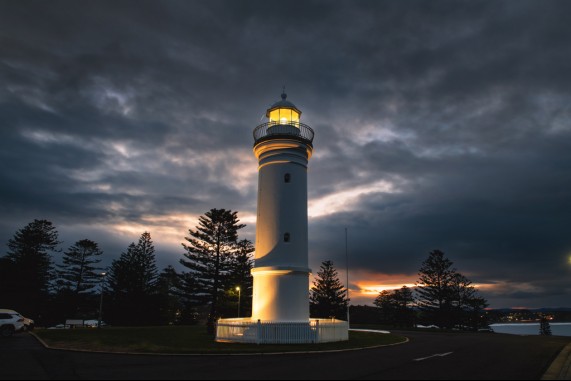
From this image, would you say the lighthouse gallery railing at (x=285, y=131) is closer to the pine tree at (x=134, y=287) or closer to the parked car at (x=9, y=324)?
the parked car at (x=9, y=324)

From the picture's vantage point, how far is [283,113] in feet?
76.5

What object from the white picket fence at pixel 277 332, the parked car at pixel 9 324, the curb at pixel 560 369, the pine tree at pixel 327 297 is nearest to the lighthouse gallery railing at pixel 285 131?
the white picket fence at pixel 277 332

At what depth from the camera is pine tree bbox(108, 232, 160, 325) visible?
5862 centimetres

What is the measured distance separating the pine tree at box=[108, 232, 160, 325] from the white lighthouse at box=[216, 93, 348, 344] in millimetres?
45070

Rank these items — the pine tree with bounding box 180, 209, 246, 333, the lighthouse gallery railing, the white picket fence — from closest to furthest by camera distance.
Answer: the white picket fence → the lighthouse gallery railing → the pine tree with bounding box 180, 209, 246, 333

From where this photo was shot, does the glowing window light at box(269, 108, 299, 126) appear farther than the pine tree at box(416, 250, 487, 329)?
No

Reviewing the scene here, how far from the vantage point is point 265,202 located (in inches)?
862

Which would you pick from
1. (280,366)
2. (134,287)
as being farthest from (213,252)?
(280,366)

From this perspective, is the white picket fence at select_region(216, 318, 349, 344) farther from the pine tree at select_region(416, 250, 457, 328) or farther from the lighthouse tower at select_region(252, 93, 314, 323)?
the pine tree at select_region(416, 250, 457, 328)

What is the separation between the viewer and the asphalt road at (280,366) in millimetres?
9891

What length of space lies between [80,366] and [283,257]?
37.0 feet

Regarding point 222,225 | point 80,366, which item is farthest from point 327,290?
point 80,366

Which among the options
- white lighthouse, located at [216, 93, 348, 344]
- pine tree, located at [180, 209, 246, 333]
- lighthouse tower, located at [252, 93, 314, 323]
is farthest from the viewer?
pine tree, located at [180, 209, 246, 333]

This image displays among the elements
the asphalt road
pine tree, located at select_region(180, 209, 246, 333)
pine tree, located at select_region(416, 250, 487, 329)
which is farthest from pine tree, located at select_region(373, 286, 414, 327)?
the asphalt road
